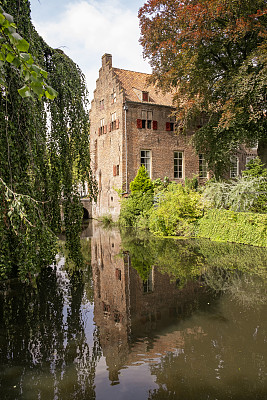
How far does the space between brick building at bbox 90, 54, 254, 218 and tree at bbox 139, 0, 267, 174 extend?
463 centimetres

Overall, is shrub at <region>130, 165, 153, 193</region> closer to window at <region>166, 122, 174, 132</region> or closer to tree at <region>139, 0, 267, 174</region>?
tree at <region>139, 0, 267, 174</region>

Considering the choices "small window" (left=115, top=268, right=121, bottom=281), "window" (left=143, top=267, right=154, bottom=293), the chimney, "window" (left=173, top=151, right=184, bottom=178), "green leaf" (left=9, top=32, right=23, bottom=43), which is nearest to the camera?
"green leaf" (left=9, top=32, right=23, bottom=43)

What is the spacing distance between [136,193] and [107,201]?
4.96 metres

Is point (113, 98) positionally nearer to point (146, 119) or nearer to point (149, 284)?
point (146, 119)

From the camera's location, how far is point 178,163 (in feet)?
70.9

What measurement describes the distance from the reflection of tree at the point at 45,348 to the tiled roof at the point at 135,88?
16927 millimetres

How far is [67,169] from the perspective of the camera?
5.43 m

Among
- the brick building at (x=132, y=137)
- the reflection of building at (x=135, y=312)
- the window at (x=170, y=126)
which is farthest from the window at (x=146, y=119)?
the reflection of building at (x=135, y=312)

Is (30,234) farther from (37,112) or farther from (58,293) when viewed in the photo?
(58,293)

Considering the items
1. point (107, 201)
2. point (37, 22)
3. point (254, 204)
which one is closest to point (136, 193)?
point (107, 201)

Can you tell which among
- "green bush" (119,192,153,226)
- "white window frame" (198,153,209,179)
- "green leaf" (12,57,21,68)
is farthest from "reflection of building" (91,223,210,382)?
"white window frame" (198,153,209,179)

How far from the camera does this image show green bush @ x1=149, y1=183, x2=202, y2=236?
13578mm

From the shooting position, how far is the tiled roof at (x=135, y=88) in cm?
2047

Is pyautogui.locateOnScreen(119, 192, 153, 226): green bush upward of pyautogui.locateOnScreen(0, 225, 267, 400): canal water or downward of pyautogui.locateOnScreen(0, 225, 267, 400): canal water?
upward
